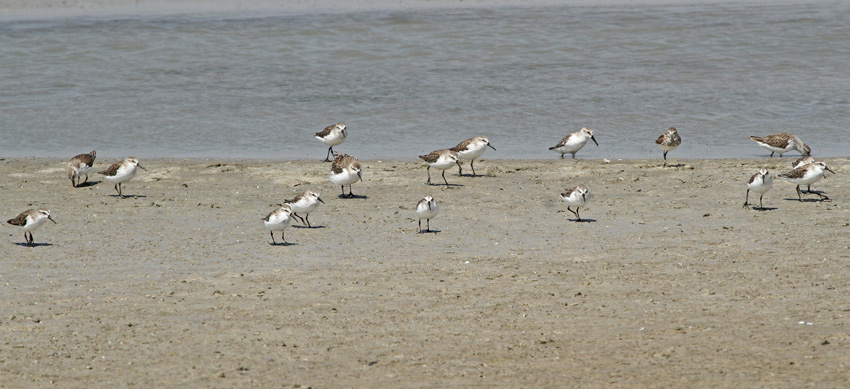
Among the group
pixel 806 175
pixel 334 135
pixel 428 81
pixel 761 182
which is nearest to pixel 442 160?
pixel 334 135

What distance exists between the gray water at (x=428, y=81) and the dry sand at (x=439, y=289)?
5063 millimetres

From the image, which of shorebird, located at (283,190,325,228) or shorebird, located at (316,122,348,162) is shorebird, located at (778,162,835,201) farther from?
shorebird, located at (316,122,348,162)

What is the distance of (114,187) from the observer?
17.3m

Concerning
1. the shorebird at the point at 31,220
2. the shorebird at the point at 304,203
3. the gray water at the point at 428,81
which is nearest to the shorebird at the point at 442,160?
the gray water at the point at 428,81

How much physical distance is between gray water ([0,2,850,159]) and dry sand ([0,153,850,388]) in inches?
199

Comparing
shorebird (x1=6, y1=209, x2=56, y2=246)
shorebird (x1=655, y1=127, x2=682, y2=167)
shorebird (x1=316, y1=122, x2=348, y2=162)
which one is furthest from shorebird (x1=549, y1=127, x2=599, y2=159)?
shorebird (x1=6, y1=209, x2=56, y2=246)

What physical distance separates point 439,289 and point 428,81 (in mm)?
17866

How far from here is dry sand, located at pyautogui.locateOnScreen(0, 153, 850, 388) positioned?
27.5ft

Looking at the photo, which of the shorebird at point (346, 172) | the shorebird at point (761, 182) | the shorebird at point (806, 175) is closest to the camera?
the shorebird at point (761, 182)

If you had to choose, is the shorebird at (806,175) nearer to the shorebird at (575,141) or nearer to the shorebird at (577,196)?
the shorebird at (577,196)

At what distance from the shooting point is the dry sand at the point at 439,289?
27.5 ft

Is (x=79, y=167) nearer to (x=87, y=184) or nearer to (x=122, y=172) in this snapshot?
(x=87, y=184)

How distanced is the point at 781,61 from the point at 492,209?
17.8 m

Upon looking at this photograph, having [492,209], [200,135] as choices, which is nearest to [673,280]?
[492,209]
